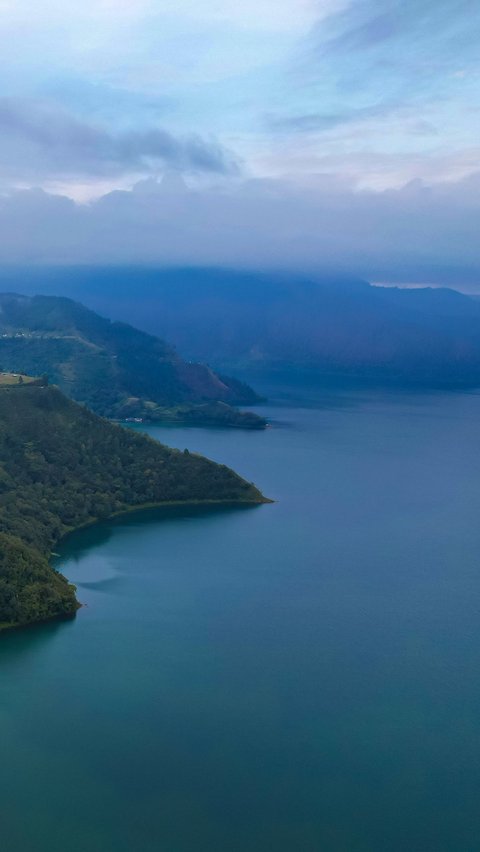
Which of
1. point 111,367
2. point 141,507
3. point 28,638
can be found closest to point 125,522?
point 141,507

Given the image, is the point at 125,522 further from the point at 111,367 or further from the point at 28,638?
the point at 111,367

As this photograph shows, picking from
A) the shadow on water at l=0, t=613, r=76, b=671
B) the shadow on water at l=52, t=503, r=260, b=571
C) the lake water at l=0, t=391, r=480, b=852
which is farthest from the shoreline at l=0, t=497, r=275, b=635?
the shadow on water at l=0, t=613, r=76, b=671

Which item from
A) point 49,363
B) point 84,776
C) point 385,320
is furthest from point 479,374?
point 84,776

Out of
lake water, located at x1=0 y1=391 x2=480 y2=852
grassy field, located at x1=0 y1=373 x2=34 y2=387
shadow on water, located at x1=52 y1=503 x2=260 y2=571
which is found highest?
grassy field, located at x1=0 y1=373 x2=34 y2=387

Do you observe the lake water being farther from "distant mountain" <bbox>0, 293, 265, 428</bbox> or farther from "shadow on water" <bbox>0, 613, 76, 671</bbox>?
"distant mountain" <bbox>0, 293, 265, 428</bbox>

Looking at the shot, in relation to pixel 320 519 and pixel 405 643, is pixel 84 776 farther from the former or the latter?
pixel 320 519

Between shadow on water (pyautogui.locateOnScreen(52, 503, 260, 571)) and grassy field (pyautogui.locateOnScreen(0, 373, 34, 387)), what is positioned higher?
grassy field (pyautogui.locateOnScreen(0, 373, 34, 387))

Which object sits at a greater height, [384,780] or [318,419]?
[318,419]
